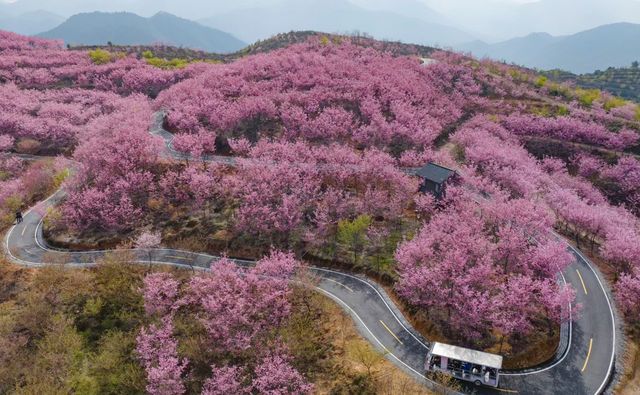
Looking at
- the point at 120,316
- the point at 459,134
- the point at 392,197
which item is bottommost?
the point at 120,316

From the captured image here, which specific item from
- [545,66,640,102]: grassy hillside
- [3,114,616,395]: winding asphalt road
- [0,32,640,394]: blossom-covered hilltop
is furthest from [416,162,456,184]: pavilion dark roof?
[545,66,640,102]: grassy hillside

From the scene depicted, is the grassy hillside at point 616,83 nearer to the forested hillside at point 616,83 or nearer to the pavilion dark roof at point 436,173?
the forested hillside at point 616,83

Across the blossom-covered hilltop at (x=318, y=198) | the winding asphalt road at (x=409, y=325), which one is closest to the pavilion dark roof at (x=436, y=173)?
the blossom-covered hilltop at (x=318, y=198)

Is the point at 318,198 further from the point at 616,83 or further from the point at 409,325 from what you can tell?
the point at 616,83

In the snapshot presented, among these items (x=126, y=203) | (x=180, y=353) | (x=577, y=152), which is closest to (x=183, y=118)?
(x=126, y=203)

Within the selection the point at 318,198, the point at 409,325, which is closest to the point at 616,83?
the point at 318,198

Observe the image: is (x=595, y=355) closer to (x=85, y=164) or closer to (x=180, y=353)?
(x=180, y=353)

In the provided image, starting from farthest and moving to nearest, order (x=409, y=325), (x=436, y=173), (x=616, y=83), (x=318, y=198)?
(x=616, y=83)
(x=318, y=198)
(x=436, y=173)
(x=409, y=325)
